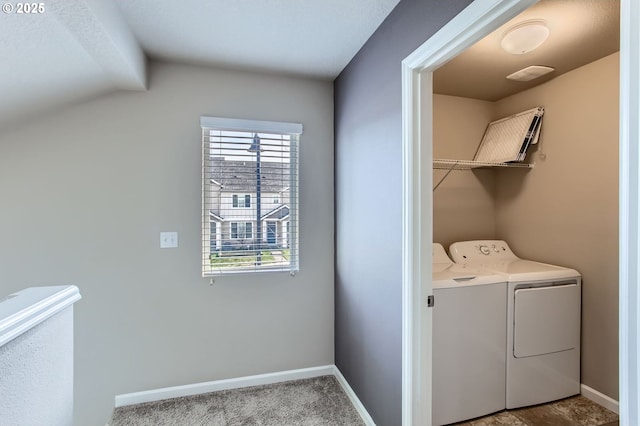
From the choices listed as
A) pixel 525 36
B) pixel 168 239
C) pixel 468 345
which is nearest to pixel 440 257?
pixel 468 345

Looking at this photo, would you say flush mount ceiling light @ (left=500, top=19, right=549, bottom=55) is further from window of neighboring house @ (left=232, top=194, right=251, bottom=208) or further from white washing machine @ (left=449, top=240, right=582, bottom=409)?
window of neighboring house @ (left=232, top=194, right=251, bottom=208)

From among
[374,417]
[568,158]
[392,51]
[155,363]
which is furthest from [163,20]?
[568,158]

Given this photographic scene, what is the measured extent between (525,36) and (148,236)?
107 inches

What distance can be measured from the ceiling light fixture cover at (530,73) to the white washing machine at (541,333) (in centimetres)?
146

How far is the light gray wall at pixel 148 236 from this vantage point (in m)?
1.97

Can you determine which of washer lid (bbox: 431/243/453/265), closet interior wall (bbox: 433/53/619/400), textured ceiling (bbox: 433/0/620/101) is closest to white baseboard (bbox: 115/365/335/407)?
washer lid (bbox: 431/243/453/265)

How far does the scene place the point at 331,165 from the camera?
8.19ft

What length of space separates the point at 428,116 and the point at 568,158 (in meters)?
1.61

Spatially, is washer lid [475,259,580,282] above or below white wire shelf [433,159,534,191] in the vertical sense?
below

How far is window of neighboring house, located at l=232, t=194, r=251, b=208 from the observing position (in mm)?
2269

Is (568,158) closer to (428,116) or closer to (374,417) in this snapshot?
(428,116)

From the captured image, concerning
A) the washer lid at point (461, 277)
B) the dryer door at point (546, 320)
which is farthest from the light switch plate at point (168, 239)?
the dryer door at point (546, 320)

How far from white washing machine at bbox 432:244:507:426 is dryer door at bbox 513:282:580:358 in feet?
0.42

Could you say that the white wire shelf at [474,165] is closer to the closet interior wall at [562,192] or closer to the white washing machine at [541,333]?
the closet interior wall at [562,192]
